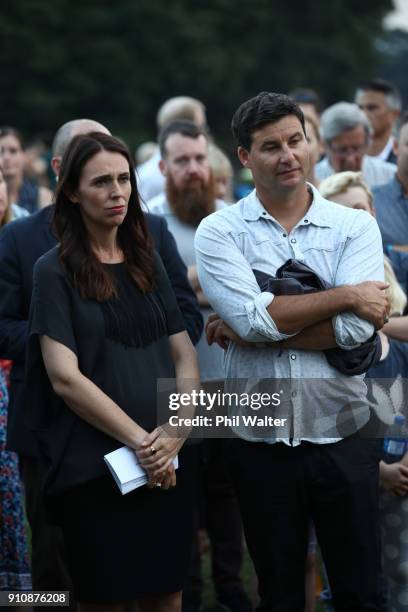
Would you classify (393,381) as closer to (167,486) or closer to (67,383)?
(167,486)

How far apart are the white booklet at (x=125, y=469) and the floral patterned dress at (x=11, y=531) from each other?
3.98 ft

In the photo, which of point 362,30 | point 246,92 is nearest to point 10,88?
point 246,92

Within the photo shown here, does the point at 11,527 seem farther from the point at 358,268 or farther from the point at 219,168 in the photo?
the point at 219,168

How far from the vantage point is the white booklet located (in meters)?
4.30

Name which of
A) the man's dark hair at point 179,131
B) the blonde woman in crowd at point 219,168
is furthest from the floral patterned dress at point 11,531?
the blonde woman in crowd at point 219,168

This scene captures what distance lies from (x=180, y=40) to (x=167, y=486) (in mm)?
39939

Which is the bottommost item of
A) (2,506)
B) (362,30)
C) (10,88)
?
(2,506)

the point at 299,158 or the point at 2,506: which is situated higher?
the point at 299,158

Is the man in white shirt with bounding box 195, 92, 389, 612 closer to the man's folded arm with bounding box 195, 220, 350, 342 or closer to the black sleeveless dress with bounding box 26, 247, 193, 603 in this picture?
the man's folded arm with bounding box 195, 220, 350, 342

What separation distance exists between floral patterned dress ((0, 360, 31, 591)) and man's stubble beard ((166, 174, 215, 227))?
1473mm

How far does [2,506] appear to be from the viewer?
5.40 metres

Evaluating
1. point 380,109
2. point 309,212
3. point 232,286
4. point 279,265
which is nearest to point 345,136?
point 380,109

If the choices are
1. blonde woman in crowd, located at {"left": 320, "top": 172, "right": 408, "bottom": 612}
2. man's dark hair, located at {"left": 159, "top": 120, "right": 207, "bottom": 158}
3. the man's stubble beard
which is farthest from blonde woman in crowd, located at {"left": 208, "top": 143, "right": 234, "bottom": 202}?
blonde woman in crowd, located at {"left": 320, "top": 172, "right": 408, "bottom": 612}

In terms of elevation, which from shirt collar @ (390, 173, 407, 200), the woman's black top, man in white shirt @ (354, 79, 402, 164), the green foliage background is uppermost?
the green foliage background
